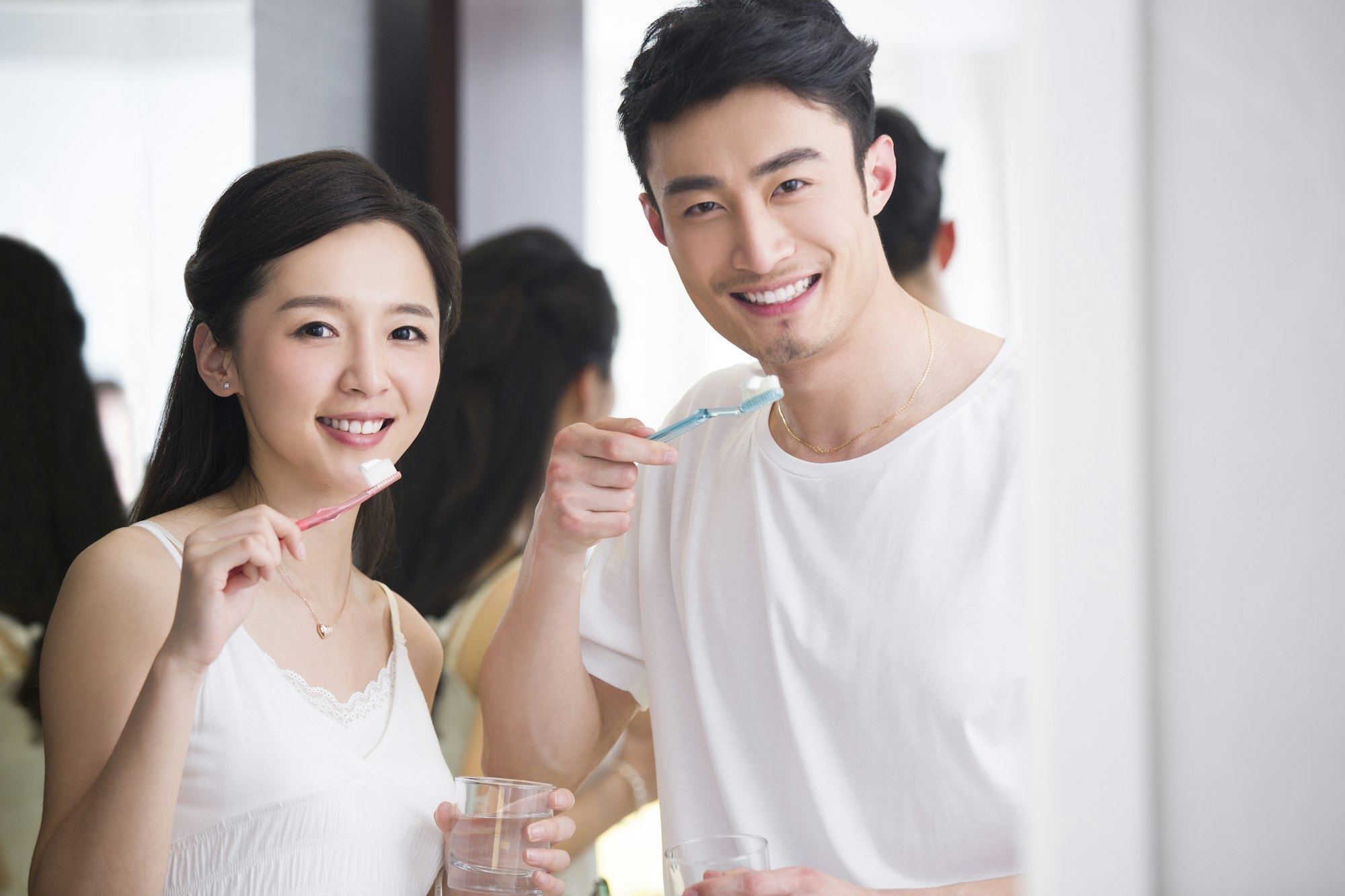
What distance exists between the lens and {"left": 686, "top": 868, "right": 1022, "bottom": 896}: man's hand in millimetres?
763

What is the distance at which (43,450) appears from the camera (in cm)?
175

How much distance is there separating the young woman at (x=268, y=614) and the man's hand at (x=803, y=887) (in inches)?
7.3

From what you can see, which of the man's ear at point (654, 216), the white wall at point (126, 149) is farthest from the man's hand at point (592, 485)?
the white wall at point (126, 149)

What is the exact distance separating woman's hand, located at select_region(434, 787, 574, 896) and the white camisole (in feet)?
0.16

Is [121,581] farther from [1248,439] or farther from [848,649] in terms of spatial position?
[1248,439]

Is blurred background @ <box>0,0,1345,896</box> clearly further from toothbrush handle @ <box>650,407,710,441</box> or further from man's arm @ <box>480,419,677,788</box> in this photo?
man's arm @ <box>480,419,677,788</box>

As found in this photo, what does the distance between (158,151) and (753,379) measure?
148 cm

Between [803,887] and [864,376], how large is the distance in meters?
0.50

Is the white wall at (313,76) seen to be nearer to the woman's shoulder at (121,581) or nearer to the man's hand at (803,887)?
the woman's shoulder at (121,581)

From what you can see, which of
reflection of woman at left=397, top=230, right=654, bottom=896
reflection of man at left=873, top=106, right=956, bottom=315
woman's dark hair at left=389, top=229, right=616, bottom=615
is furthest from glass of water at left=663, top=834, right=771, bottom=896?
reflection of man at left=873, top=106, right=956, bottom=315

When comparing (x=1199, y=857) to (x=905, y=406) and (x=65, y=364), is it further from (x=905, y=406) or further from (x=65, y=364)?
(x=65, y=364)

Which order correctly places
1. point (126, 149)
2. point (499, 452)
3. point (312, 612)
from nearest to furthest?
1. point (312, 612)
2. point (499, 452)
3. point (126, 149)

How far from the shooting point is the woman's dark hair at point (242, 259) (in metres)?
1.04

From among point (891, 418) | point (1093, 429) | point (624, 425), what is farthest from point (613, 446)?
point (1093, 429)
